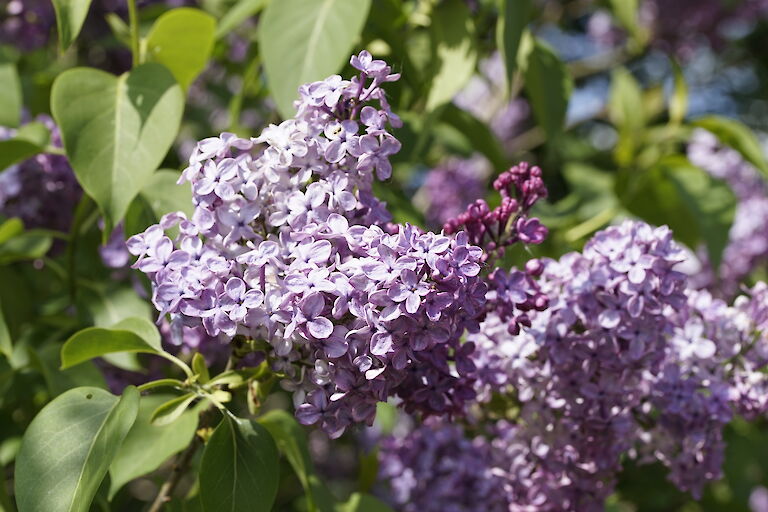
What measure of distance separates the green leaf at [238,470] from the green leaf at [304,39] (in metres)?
0.50

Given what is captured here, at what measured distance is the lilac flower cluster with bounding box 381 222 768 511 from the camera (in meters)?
1.28

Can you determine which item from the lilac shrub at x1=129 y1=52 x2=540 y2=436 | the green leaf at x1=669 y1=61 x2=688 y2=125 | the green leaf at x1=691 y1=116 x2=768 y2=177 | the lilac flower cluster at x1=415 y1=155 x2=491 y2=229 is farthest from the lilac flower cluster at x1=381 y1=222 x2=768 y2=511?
the lilac flower cluster at x1=415 y1=155 x2=491 y2=229

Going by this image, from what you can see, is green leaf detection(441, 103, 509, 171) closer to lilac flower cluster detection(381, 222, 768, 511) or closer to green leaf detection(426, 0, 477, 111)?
green leaf detection(426, 0, 477, 111)

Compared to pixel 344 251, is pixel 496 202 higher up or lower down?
lower down

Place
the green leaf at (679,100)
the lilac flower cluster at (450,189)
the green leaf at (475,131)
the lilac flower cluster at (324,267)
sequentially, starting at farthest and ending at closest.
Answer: the lilac flower cluster at (450,189) → the green leaf at (679,100) → the green leaf at (475,131) → the lilac flower cluster at (324,267)

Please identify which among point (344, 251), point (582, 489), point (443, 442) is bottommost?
point (443, 442)

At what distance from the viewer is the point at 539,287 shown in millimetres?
1287

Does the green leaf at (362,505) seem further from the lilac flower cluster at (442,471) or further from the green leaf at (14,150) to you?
the green leaf at (14,150)

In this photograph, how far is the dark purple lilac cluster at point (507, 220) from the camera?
1.22 metres

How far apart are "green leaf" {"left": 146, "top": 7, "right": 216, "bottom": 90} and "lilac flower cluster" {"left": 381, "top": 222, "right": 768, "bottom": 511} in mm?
654

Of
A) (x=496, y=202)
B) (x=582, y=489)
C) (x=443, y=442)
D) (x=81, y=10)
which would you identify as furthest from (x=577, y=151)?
(x=81, y=10)

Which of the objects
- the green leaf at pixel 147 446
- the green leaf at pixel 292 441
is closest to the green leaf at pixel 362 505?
the green leaf at pixel 292 441

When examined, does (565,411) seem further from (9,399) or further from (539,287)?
(9,399)

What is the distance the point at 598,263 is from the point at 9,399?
1.06 m
